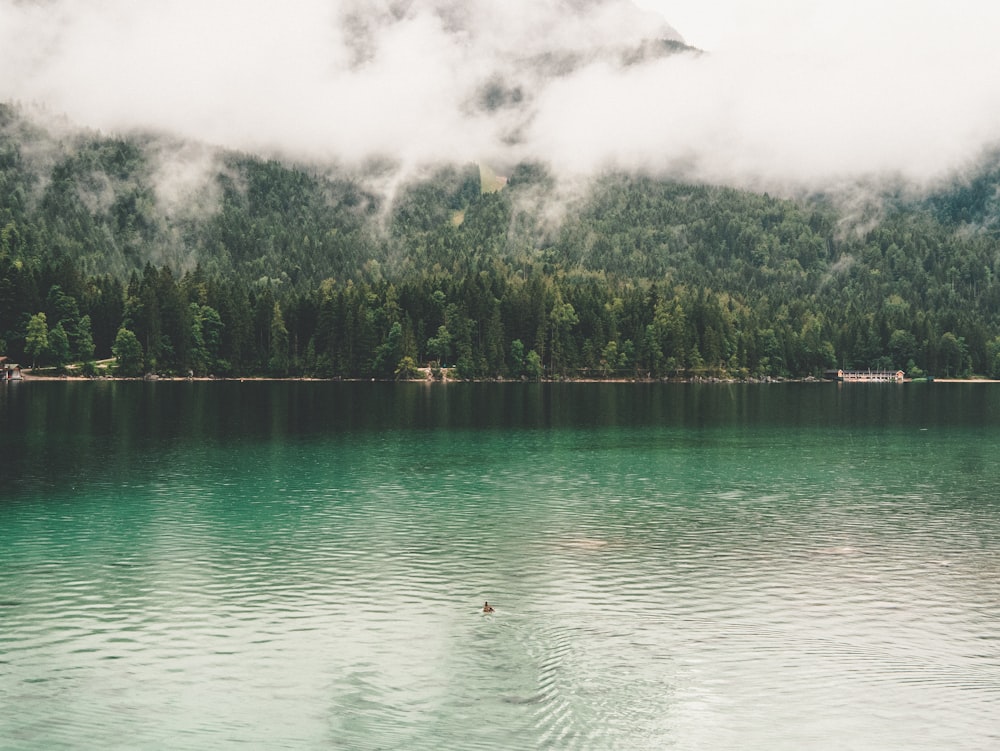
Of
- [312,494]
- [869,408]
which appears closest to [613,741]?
[312,494]

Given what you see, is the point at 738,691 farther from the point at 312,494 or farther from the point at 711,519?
the point at 312,494

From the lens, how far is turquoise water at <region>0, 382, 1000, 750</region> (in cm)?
2888

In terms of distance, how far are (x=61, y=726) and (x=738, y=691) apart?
63.8ft

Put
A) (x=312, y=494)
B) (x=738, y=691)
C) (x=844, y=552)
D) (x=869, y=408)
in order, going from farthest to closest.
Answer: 1. (x=869, y=408)
2. (x=312, y=494)
3. (x=844, y=552)
4. (x=738, y=691)

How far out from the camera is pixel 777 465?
88500 mm

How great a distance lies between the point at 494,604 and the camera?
4062cm

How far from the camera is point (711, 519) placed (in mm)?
60500

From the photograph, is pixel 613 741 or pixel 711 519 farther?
pixel 711 519

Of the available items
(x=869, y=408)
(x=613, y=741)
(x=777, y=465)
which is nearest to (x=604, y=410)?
(x=869, y=408)

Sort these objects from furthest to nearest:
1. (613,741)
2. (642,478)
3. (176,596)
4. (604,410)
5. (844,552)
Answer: (604,410) → (642,478) → (844,552) → (176,596) → (613,741)

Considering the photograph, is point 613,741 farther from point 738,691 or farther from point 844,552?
point 844,552

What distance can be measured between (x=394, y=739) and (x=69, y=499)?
144 feet

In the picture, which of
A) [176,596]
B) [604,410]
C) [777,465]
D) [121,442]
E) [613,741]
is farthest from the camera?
[604,410]

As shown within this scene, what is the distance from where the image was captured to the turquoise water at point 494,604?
94.7 feet
